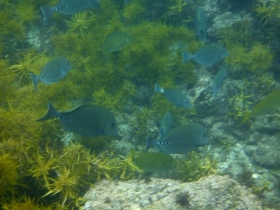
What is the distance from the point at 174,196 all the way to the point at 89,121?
164 cm

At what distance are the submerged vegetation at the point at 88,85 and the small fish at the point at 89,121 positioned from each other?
31.3 inches

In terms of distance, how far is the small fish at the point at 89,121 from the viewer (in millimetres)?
3453

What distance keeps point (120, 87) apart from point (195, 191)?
3261 millimetres

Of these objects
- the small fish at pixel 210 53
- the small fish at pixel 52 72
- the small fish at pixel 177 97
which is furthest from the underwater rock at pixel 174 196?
the small fish at pixel 210 53

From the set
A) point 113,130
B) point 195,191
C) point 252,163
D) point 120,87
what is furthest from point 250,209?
point 120,87

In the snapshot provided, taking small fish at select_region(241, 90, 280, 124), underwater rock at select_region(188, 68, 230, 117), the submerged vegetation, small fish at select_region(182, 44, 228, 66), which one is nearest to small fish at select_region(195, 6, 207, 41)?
the submerged vegetation

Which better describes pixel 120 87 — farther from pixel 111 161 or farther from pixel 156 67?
pixel 111 161

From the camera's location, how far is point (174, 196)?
375 cm

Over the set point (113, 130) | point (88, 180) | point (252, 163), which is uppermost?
point (113, 130)

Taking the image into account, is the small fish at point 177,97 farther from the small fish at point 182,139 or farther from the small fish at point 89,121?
the small fish at point 89,121

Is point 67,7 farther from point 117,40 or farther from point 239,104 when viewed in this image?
point 239,104

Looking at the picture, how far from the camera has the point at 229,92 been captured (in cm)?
623

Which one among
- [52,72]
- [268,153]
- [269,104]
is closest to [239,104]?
[268,153]

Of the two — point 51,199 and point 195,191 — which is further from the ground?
point 195,191
